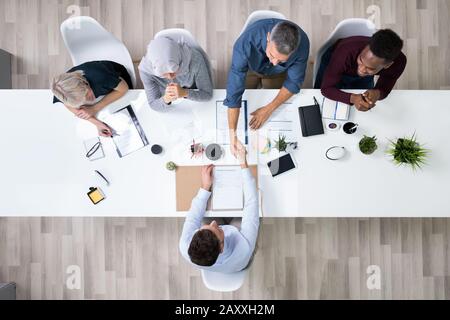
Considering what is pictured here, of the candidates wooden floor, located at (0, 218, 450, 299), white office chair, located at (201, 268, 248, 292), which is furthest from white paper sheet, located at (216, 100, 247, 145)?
wooden floor, located at (0, 218, 450, 299)

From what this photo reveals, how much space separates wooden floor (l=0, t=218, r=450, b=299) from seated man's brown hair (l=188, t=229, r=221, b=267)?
3.78ft

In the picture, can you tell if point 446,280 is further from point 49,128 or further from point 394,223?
point 49,128

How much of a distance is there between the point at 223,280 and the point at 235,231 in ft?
1.16

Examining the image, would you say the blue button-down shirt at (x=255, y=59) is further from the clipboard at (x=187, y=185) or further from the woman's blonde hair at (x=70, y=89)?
the woman's blonde hair at (x=70, y=89)

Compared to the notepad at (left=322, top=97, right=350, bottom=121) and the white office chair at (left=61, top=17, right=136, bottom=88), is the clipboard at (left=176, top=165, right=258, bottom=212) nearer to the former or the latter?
the notepad at (left=322, top=97, right=350, bottom=121)

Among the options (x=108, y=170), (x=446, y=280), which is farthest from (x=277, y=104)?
(x=446, y=280)

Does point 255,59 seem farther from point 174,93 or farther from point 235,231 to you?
point 235,231

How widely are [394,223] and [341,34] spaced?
5.55 feet

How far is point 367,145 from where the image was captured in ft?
6.48

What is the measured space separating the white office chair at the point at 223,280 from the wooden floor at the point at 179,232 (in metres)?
0.82

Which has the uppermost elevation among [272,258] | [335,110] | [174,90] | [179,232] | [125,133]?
[174,90]

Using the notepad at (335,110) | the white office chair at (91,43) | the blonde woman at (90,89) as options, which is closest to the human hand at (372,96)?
the notepad at (335,110)

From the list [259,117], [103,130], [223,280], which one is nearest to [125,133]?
[103,130]
